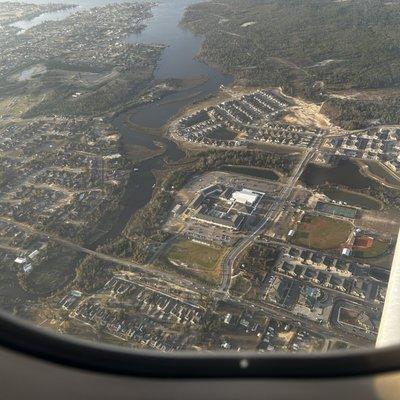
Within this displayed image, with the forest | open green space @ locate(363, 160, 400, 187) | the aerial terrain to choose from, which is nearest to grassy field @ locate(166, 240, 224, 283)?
the aerial terrain

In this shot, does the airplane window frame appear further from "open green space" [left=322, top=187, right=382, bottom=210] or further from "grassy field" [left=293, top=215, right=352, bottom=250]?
"open green space" [left=322, top=187, right=382, bottom=210]

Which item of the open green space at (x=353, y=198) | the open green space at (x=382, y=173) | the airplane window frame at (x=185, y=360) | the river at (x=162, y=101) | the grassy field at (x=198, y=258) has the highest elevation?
the airplane window frame at (x=185, y=360)

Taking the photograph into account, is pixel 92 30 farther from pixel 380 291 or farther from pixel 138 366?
pixel 138 366

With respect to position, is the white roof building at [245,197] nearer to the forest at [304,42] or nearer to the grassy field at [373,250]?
the grassy field at [373,250]

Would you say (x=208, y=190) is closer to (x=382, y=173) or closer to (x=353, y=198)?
(x=353, y=198)

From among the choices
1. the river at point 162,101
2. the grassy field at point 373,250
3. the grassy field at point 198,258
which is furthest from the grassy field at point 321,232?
the river at point 162,101

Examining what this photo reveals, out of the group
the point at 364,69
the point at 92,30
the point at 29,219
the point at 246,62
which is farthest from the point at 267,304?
the point at 92,30
